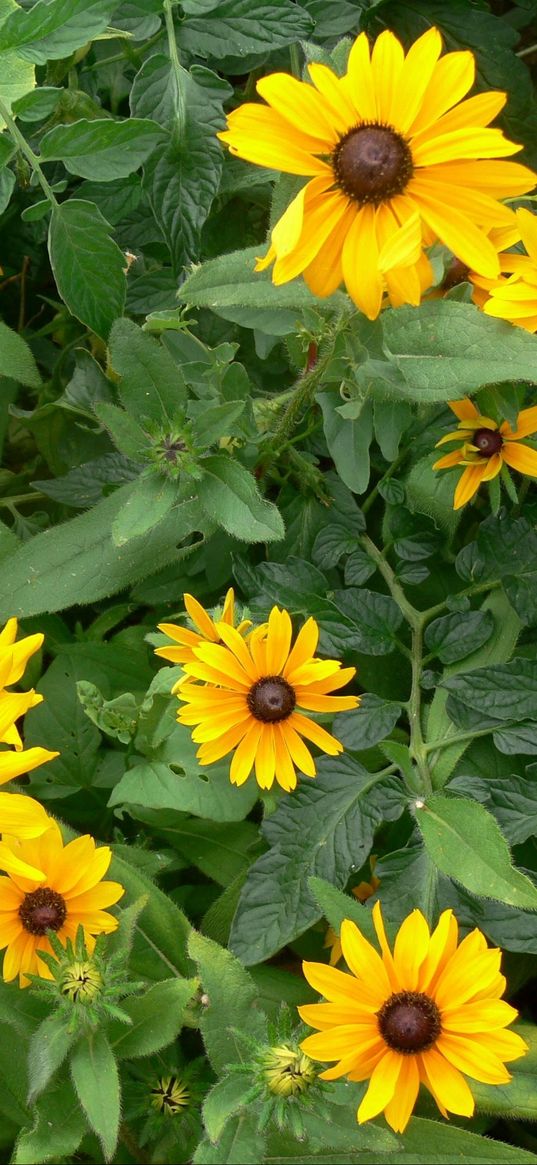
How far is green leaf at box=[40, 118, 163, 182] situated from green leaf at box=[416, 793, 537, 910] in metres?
0.80

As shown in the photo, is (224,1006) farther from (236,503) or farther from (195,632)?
(236,503)

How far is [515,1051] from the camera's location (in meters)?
1.04

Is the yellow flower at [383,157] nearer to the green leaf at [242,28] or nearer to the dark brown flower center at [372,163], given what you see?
the dark brown flower center at [372,163]

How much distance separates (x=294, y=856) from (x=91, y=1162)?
0.54m

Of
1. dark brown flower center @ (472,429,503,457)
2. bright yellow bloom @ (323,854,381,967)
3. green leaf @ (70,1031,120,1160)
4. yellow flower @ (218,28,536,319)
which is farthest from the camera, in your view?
bright yellow bloom @ (323,854,381,967)

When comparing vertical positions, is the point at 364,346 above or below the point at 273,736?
above

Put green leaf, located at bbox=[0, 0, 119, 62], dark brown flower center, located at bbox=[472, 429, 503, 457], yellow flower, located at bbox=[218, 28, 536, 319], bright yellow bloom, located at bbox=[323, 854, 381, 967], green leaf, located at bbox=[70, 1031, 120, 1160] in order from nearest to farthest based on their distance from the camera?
yellow flower, located at bbox=[218, 28, 536, 319]
green leaf, located at bbox=[70, 1031, 120, 1160]
green leaf, located at bbox=[0, 0, 119, 62]
dark brown flower center, located at bbox=[472, 429, 503, 457]
bright yellow bloom, located at bbox=[323, 854, 381, 967]

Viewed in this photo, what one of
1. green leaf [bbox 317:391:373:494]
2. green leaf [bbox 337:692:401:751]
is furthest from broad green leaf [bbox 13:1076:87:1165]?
green leaf [bbox 317:391:373:494]

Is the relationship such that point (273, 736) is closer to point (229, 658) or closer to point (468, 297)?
point (229, 658)

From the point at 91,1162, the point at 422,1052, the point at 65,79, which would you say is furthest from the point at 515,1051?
the point at 65,79

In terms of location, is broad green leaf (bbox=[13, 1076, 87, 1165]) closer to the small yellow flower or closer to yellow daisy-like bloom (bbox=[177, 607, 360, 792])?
the small yellow flower

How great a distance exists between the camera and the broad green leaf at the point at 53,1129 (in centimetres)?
114

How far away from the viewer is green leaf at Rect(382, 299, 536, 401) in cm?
107

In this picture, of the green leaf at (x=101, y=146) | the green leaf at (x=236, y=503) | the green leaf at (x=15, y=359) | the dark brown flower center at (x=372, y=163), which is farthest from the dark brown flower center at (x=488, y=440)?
the green leaf at (x=15, y=359)
